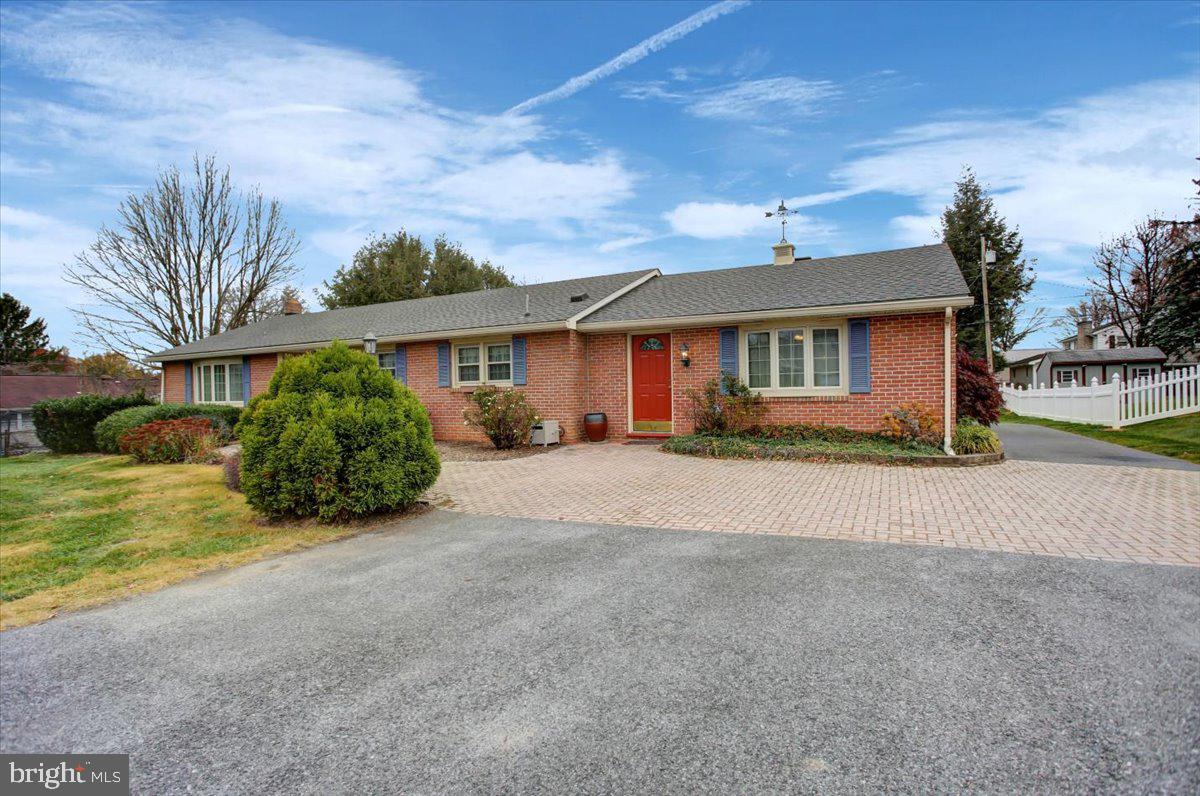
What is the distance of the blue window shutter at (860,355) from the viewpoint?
1038 centimetres

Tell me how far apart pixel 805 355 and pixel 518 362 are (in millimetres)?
6749

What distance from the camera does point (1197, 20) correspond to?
862 cm

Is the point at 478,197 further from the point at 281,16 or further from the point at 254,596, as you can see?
the point at 254,596

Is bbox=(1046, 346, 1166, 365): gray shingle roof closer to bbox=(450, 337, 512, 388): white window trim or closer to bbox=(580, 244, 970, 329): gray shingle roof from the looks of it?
bbox=(580, 244, 970, 329): gray shingle roof

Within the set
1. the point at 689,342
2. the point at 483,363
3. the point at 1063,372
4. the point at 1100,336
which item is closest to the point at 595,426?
the point at 689,342

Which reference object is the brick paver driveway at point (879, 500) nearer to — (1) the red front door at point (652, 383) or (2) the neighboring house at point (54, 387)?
(1) the red front door at point (652, 383)

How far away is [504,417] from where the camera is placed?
39.2ft

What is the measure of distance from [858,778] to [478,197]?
54.0ft

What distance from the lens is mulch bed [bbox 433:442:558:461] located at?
11.1 meters

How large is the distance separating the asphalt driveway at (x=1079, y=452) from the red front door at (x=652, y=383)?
6882mm

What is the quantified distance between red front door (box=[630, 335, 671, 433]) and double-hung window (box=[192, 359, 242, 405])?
14.3m

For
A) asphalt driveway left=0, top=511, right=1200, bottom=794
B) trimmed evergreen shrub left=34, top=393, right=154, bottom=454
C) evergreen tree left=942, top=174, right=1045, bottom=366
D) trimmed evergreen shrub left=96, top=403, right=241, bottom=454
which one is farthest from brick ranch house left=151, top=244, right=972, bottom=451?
evergreen tree left=942, top=174, right=1045, bottom=366

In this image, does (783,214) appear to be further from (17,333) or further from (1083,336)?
(17,333)

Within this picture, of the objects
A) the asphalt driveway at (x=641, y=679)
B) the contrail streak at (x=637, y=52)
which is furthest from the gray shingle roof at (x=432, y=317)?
the asphalt driveway at (x=641, y=679)
